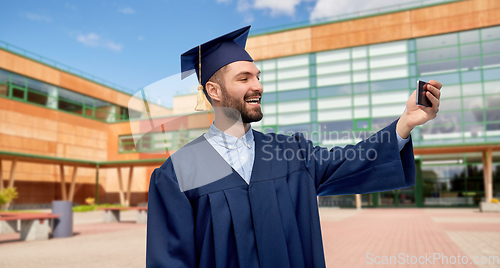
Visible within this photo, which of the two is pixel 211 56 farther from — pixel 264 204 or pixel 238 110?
pixel 264 204

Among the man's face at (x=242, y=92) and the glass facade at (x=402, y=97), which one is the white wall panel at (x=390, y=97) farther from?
the man's face at (x=242, y=92)

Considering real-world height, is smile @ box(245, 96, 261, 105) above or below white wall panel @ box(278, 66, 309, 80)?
below

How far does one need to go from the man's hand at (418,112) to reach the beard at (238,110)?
25.2 inches

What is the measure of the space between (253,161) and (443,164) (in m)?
28.4

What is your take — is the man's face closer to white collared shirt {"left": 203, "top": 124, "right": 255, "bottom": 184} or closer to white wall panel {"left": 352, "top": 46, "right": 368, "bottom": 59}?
white collared shirt {"left": 203, "top": 124, "right": 255, "bottom": 184}

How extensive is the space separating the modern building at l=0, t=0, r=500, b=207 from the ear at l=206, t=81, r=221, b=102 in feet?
70.5

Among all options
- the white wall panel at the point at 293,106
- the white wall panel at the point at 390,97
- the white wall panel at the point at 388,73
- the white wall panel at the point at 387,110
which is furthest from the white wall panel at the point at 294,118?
the white wall panel at the point at 388,73

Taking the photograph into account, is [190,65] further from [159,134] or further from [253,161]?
[253,161]

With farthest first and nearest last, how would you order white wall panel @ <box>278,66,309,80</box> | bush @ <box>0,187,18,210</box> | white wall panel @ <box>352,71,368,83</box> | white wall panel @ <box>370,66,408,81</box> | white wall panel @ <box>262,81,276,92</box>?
1. white wall panel @ <box>262,81,276,92</box>
2. white wall panel @ <box>278,66,309,80</box>
3. white wall panel @ <box>352,71,368,83</box>
4. white wall panel @ <box>370,66,408,81</box>
5. bush @ <box>0,187,18,210</box>

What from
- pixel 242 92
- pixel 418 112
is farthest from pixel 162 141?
pixel 418 112

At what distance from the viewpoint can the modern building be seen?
24.7 meters

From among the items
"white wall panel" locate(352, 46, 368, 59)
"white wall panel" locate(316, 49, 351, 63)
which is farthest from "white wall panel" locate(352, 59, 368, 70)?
"white wall panel" locate(316, 49, 351, 63)

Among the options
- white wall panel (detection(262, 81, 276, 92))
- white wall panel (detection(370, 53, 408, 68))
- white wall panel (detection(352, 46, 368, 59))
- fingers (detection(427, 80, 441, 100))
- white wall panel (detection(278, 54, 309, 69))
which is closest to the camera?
fingers (detection(427, 80, 441, 100))

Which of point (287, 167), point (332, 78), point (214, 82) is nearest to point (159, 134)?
point (214, 82)
